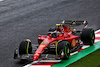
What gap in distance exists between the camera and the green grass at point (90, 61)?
436 inches

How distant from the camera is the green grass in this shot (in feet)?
36.3

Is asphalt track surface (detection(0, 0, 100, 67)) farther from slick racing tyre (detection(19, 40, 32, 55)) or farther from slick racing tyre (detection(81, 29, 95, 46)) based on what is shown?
slick racing tyre (detection(81, 29, 95, 46))

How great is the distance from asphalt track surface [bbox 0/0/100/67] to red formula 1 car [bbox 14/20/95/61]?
0.66m

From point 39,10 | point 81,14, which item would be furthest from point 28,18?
point 81,14

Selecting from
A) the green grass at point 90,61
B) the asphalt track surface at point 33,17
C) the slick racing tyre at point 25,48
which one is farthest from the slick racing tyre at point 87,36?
the asphalt track surface at point 33,17

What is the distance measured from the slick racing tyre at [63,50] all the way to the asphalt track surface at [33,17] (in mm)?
1701

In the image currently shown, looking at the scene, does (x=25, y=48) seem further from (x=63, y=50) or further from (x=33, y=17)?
(x=33, y=17)

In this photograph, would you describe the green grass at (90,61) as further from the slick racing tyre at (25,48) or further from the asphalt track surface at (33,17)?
the asphalt track surface at (33,17)

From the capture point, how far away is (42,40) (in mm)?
12445

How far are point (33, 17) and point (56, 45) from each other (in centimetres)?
915

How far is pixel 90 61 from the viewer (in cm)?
1149

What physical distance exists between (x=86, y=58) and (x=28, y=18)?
29.4 feet

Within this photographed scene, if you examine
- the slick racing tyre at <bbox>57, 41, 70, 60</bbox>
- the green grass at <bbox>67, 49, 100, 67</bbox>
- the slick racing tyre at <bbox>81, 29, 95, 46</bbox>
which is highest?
the slick racing tyre at <bbox>81, 29, 95, 46</bbox>

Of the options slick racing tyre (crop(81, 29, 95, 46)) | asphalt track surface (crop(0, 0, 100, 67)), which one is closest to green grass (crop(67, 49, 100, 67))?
slick racing tyre (crop(81, 29, 95, 46))
